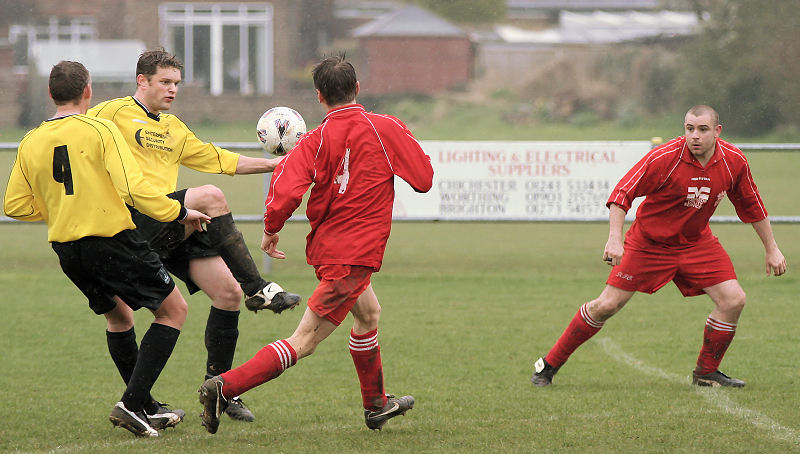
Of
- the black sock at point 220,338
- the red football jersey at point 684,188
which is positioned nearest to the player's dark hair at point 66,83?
the black sock at point 220,338

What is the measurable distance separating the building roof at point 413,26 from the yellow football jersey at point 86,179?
28022 millimetres

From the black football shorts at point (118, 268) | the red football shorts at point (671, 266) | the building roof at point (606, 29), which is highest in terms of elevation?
the building roof at point (606, 29)

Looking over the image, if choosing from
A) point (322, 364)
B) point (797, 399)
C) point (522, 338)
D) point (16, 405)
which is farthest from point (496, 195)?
point (16, 405)

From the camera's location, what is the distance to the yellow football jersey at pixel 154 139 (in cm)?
515

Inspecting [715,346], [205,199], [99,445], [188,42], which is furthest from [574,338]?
[188,42]

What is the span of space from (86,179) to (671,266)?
3.40 m

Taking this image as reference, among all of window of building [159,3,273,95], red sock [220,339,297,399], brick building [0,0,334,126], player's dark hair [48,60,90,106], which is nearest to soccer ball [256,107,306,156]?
player's dark hair [48,60,90,106]

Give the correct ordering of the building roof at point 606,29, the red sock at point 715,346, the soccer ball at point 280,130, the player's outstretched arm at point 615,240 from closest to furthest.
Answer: the player's outstretched arm at point 615,240 < the soccer ball at point 280,130 < the red sock at point 715,346 < the building roof at point 606,29

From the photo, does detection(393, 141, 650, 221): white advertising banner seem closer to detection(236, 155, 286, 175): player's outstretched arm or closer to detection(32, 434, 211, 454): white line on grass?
detection(236, 155, 286, 175): player's outstretched arm

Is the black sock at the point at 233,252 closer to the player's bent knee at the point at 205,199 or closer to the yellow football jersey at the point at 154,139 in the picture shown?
the player's bent knee at the point at 205,199

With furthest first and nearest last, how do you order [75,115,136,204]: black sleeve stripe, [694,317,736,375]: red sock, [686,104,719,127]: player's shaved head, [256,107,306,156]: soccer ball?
[694,317,736,375]: red sock < [686,104,719,127]: player's shaved head < [256,107,306,156]: soccer ball < [75,115,136,204]: black sleeve stripe

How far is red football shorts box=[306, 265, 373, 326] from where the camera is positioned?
4.70 metres

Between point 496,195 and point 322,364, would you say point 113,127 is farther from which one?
point 496,195

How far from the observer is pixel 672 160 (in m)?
5.87
